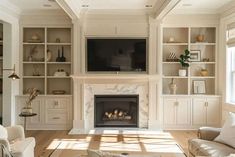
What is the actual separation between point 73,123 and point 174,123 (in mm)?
2379

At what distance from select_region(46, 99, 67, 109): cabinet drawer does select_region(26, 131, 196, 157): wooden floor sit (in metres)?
0.62

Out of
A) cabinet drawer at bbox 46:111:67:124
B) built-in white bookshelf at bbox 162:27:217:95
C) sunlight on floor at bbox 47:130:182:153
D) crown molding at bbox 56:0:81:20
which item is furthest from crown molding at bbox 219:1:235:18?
cabinet drawer at bbox 46:111:67:124

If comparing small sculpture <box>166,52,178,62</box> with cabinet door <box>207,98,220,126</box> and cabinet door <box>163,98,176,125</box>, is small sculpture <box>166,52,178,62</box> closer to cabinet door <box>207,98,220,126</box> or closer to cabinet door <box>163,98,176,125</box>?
cabinet door <box>163,98,176,125</box>

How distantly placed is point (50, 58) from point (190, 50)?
135 inches

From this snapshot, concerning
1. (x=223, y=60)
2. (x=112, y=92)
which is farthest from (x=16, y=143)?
(x=223, y=60)

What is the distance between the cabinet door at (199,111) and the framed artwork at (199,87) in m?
0.37

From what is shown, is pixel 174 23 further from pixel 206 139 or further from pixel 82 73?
pixel 206 139

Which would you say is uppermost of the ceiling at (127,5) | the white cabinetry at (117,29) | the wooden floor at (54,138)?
the ceiling at (127,5)

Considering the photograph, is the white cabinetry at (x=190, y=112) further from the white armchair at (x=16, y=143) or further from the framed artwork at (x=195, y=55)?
the white armchair at (x=16, y=143)

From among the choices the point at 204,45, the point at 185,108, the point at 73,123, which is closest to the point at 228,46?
the point at 204,45

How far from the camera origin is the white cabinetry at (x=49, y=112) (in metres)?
7.80

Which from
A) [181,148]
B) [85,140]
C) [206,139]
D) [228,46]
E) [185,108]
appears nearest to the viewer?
Result: [206,139]

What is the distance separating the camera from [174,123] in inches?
309

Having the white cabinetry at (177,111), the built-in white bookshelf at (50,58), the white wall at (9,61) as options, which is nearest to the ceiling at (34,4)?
the white wall at (9,61)
